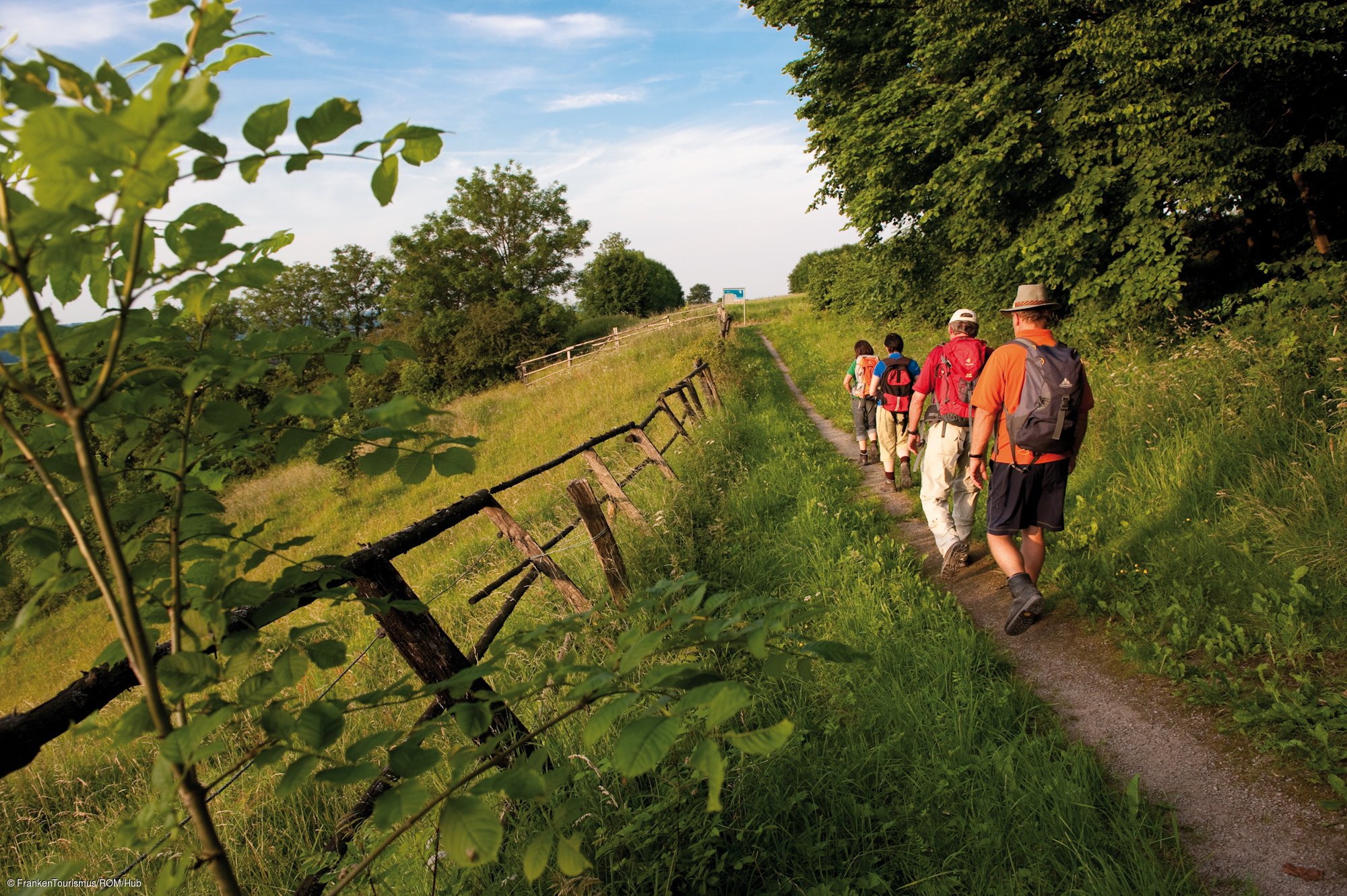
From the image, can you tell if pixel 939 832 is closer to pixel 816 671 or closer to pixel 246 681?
pixel 816 671

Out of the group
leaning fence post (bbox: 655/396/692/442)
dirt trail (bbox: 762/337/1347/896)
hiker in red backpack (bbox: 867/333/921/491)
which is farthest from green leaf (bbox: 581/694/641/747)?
leaning fence post (bbox: 655/396/692/442)

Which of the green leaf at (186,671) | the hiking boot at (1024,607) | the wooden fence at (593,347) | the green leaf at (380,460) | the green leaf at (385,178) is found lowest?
the hiking boot at (1024,607)

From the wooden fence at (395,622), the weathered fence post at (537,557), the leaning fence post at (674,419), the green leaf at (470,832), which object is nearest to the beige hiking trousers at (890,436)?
the leaning fence post at (674,419)

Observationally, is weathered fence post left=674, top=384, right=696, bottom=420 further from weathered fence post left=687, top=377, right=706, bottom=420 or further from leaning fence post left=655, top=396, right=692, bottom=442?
leaning fence post left=655, top=396, right=692, bottom=442

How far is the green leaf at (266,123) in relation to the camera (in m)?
0.91

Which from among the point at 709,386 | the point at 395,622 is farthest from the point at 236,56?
the point at 709,386

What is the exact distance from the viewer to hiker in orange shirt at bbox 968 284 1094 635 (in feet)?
12.7

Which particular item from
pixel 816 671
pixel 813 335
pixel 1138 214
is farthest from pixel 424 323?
pixel 816 671

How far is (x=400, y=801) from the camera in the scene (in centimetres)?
99

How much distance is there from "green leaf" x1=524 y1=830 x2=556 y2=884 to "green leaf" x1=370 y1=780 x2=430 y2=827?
20cm

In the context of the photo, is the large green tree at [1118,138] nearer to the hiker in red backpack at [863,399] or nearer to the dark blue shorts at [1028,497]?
the hiker in red backpack at [863,399]

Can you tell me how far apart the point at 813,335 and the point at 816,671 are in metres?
23.3

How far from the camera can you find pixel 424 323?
1471 inches

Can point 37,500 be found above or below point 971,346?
above
